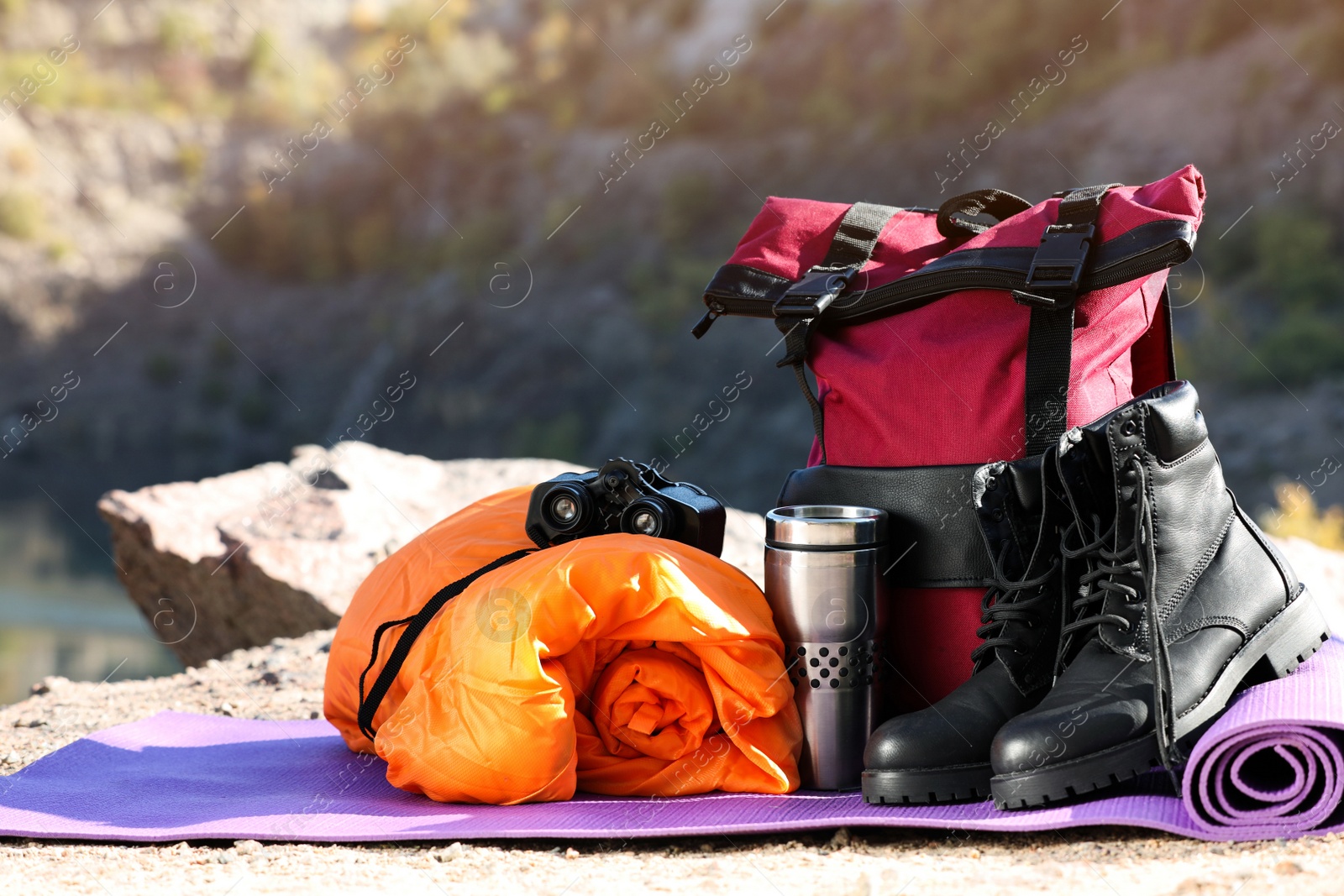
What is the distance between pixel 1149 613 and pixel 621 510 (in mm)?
1041

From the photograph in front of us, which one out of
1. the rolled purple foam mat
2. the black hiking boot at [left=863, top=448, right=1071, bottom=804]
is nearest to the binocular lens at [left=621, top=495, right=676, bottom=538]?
the black hiking boot at [left=863, top=448, right=1071, bottom=804]

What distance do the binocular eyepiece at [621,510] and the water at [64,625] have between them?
408cm

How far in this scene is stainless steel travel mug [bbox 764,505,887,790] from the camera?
218 centimetres

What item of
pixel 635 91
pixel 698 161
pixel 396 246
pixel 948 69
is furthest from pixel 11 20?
pixel 948 69

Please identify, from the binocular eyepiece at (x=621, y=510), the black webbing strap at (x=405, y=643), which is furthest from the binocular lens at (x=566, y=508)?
the black webbing strap at (x=405, y=643)

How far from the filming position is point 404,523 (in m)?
4.50

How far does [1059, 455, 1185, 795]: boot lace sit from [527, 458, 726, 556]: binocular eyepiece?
27.8 inches

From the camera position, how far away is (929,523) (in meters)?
2.29

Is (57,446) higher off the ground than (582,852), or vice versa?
(57,446)

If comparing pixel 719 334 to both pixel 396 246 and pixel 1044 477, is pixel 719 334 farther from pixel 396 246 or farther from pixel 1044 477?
pixel 1044 477

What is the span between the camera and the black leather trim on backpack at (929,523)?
89.1 inches

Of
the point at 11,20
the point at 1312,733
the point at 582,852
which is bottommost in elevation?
the point at 582,852

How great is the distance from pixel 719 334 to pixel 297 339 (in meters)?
8.89

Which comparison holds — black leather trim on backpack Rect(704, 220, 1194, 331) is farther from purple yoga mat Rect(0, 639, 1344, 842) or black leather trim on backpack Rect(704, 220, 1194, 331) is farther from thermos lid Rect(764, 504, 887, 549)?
purple yoga mat Rect(0, 639, 1344, 842)
